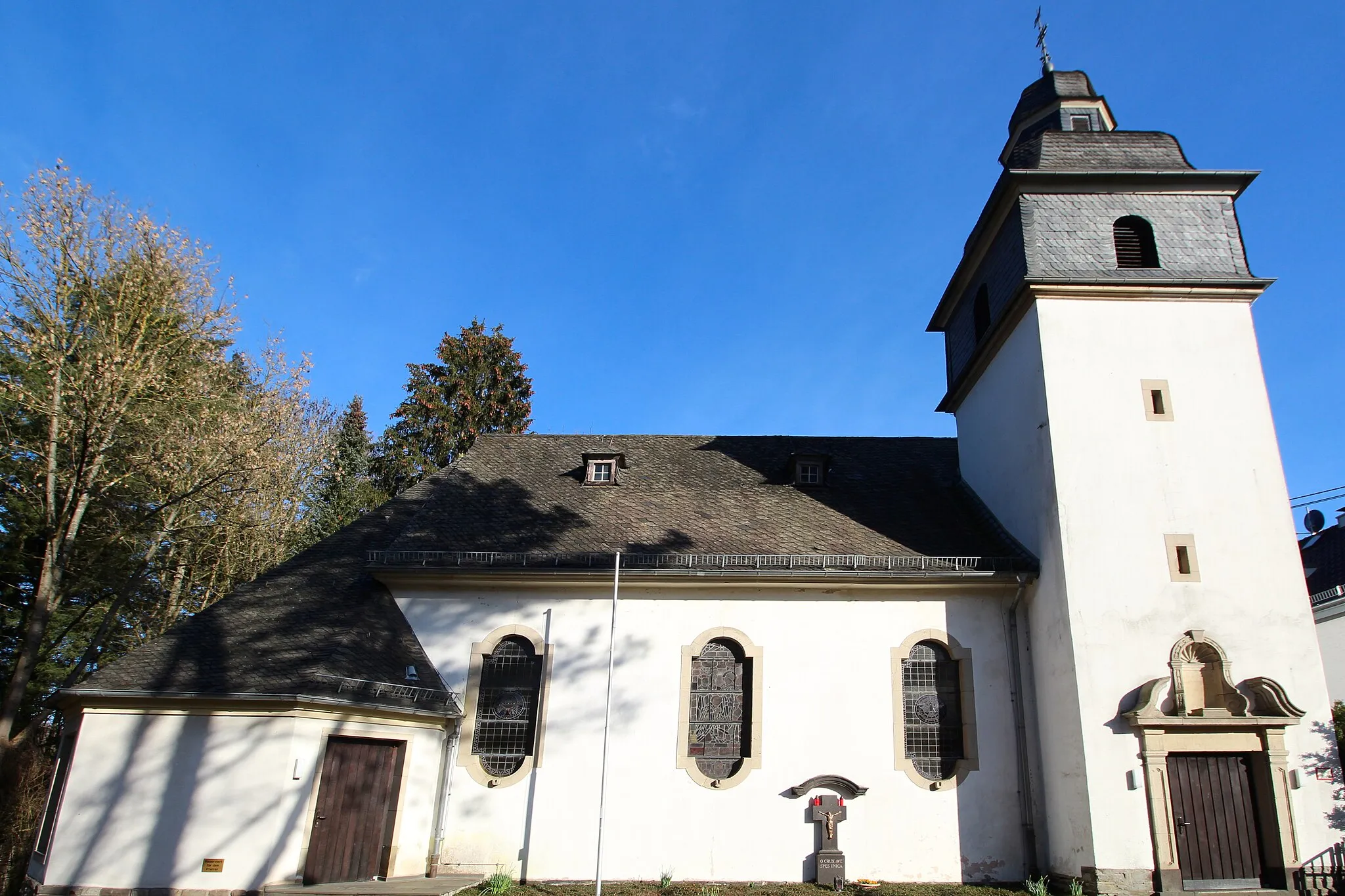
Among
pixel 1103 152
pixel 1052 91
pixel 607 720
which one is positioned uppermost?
pixel 1052 91

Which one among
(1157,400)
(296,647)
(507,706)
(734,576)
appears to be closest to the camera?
(296,647)

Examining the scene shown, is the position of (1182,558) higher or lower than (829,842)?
higher

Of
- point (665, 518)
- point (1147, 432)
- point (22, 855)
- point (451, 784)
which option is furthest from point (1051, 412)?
point (22, 855)

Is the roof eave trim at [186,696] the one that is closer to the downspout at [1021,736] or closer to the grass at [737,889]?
the grass at [737,889]

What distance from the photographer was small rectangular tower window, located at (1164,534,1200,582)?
12469mm

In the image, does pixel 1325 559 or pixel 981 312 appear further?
pixel 1325 559

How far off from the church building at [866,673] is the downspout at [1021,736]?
0.06 m

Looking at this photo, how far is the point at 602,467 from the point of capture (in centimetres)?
1841

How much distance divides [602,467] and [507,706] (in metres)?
6.27

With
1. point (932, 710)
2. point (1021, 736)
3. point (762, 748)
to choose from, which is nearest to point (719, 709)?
point (762, 748)

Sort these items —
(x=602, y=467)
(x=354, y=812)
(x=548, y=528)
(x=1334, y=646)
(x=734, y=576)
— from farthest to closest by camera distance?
(x=1334, y=646), (x=602, y=467), (x=548, y=528), (x=734, y=576), (x=354, y=812)

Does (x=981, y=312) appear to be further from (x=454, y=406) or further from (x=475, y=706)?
(x=454, y=406)

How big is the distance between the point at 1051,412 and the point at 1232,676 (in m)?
4.82

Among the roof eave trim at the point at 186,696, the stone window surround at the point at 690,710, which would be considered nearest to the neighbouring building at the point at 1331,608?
the stone window surround at the point at 690,710
